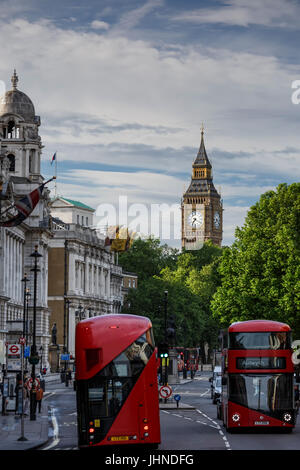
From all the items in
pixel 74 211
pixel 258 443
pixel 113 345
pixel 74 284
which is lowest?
pixel 258 443

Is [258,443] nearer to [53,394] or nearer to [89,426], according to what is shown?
[89,426]

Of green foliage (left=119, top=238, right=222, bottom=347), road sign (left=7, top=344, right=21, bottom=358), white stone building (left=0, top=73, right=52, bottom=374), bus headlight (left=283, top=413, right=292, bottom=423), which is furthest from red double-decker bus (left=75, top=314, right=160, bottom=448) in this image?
green foliage (left=119, top=238, right=222, bottom=347)

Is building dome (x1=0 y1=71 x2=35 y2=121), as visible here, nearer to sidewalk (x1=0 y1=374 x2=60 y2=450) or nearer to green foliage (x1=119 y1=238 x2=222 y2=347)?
green foliage (x1=119 y1=238 x2=222 y2=347)

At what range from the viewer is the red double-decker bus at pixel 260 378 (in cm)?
3669

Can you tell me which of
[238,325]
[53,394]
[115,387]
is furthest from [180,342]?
[115,387]

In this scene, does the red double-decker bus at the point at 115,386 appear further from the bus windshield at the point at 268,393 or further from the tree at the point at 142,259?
the tree at the point at 142,259

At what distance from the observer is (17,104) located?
114 m

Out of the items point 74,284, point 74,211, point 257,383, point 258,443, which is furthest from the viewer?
point 74,211

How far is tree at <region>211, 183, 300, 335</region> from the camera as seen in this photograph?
236 feet

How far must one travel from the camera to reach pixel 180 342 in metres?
141
